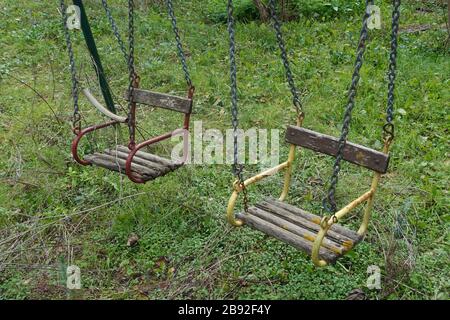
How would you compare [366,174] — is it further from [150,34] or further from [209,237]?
[150,34]

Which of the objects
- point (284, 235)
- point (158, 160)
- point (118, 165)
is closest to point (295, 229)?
point (284, 235)

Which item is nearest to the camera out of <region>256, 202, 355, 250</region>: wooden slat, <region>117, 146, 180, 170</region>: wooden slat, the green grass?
<region>256, 202, 355, 250</region>: wooden slat

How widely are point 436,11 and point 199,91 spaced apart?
466cm

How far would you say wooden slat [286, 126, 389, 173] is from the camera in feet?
8.46

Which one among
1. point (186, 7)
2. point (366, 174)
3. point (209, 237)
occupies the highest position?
point (186, 7)

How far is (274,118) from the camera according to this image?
516 cm

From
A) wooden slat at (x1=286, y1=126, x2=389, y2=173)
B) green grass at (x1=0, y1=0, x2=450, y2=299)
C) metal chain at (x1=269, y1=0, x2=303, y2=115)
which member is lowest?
green grass at (x1=0, y1=0, x2=450, y2=299)

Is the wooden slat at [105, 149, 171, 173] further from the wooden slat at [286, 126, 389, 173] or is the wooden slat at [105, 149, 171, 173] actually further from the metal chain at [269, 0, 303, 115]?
the metal chain at [269, 0, 303, 115]

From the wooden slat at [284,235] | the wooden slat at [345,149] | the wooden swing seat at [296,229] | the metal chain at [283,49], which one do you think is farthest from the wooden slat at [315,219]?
the metal chain at [283,49]

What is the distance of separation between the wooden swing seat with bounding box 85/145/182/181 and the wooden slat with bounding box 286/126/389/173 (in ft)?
3.08

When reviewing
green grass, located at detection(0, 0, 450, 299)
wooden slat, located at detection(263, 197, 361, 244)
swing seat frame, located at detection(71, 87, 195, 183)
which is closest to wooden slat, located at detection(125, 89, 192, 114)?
swing seat frame, located at detection(71, 87, 195, 183)
